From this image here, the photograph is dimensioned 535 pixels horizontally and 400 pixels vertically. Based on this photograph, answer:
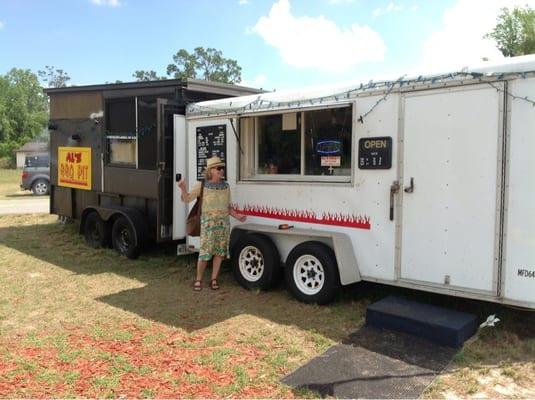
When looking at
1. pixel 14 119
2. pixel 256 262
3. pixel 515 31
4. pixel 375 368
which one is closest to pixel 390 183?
pixel 375 368

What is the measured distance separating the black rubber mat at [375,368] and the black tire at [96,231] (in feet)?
17.4

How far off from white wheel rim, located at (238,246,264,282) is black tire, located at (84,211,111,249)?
128 inches

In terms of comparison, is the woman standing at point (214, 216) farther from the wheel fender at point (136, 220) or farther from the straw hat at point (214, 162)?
the wheel fender at point (136, 220)

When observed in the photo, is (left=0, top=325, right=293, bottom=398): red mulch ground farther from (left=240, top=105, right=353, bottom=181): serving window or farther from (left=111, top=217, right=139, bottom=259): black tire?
(left=111, top=217, right=139, bottom=259): black tire

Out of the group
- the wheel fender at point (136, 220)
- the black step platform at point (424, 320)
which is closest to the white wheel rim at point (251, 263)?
the black step platform at point (424, 320)

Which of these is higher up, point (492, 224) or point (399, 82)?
point (399, 82)

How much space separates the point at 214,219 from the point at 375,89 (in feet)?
8.04

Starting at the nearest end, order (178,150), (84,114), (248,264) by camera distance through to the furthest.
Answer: (248,264)
(178,150)
(84,114)

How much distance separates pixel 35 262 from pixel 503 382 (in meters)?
6.81

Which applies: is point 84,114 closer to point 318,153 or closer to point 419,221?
point 318,153

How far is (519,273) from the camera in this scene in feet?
14.7

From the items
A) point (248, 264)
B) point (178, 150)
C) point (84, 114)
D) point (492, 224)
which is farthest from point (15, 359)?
point (84, 114)

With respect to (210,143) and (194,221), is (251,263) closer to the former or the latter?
(194,221)

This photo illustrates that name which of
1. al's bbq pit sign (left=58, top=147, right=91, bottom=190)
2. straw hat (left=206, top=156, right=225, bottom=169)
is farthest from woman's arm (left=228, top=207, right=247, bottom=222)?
al's bbq pit sign (left=58, top=147, right=91, bottom=190)
